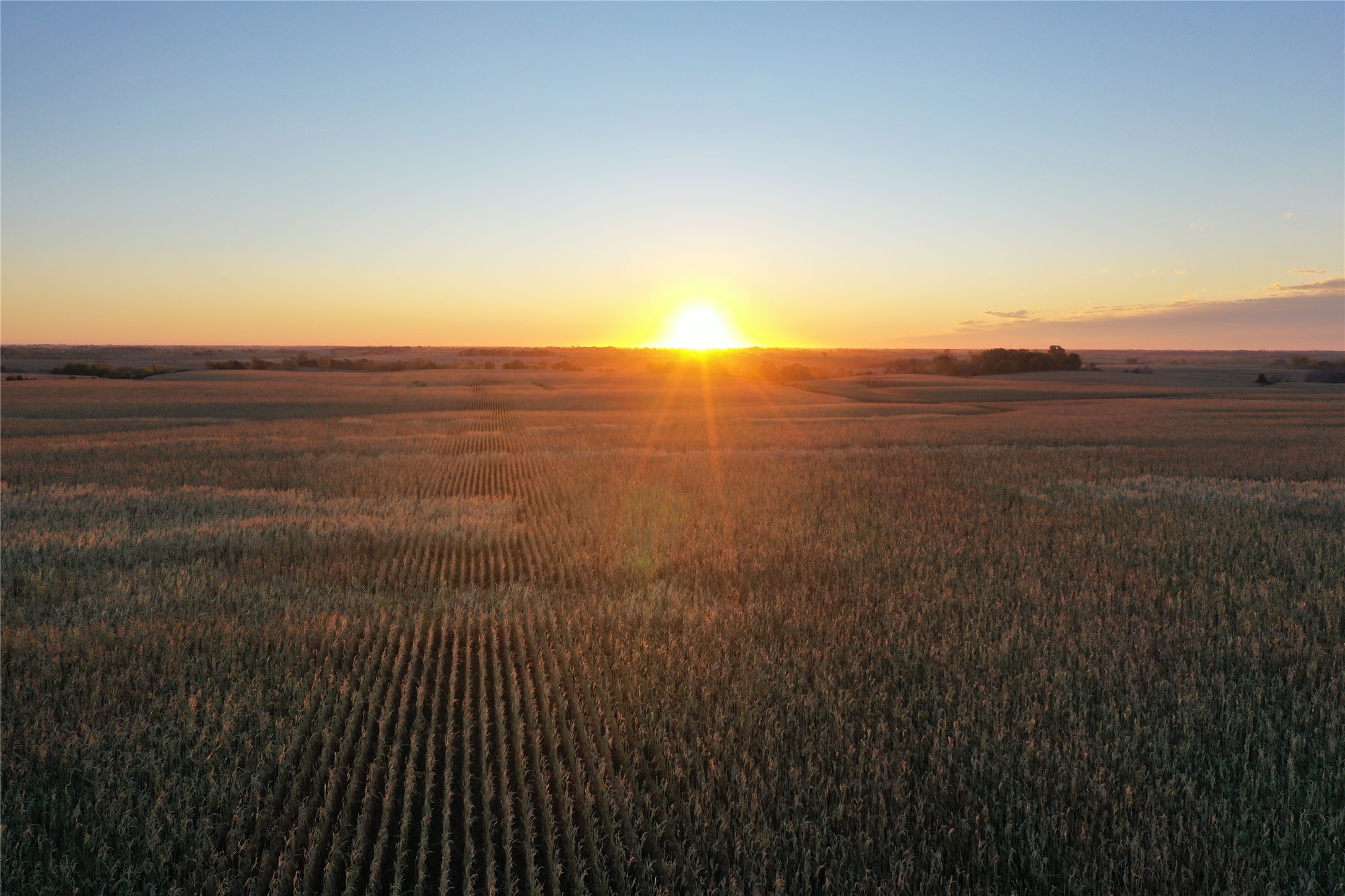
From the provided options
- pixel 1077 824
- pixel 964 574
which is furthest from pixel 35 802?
pixel 964 574

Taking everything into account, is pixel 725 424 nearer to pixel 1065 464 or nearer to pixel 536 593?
pixel 1065 464

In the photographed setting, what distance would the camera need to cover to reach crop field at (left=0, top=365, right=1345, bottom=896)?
424 centimetres

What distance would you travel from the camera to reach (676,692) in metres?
6.32

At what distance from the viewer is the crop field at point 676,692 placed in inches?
167

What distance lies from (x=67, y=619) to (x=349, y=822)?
5.97 m

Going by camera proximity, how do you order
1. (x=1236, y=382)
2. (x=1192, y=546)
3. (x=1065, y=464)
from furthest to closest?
(x=1236, y=382) → (x=1065, y=464) → (x=1192, y=546)

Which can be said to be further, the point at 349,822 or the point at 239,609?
the point at 239,609

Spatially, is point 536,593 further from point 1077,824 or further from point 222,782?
point 1077,824

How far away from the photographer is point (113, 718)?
5691 mm

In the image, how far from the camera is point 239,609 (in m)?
8.45

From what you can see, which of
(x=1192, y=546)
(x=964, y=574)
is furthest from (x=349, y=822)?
(x=1192, y=546)

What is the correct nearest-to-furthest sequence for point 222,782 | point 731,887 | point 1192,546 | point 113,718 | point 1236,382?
point 731,887
point 222,782
point 113,718
point 1192,546
point 1236,382

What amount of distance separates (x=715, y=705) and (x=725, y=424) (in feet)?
98.7

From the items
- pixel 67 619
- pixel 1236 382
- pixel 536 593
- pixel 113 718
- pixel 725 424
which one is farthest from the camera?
pixel 1236 382
